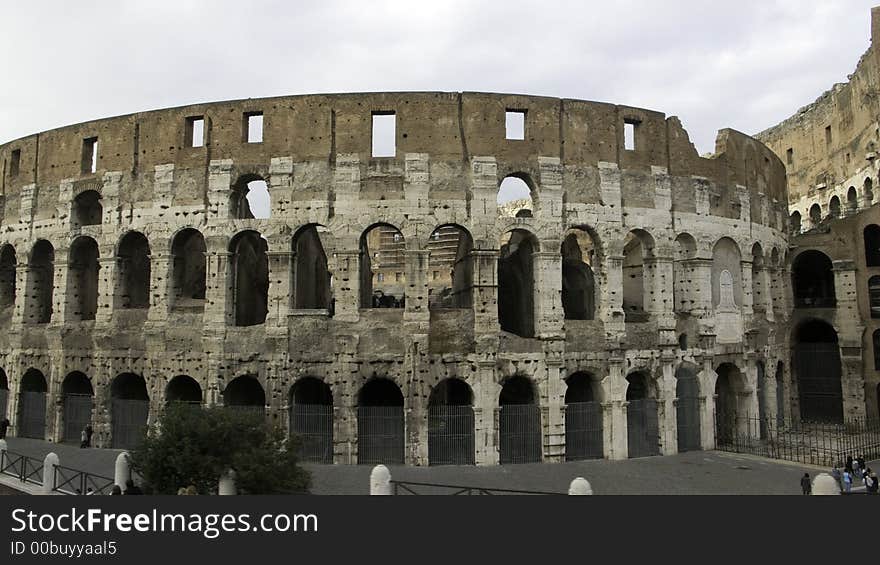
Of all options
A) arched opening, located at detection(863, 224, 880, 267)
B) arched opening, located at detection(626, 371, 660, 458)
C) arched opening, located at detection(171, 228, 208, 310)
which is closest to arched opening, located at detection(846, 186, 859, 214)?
arched opening, located at detection(863, 224, 880, 267)

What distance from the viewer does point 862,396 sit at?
902 inches

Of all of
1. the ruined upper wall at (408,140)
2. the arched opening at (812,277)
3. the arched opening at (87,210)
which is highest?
the ruined upper wall at (408,140)

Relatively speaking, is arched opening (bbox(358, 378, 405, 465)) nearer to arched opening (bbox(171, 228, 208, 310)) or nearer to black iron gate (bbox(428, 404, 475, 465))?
black iron gate (bbox(428, 404, 475, 465))

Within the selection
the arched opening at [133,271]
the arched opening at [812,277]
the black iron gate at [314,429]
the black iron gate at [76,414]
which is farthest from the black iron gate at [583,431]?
the black iron gate at [76,414]

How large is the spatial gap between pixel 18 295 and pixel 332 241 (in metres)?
12.6

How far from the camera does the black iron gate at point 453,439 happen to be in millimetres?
16312

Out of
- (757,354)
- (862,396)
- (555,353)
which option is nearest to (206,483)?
(555,353)

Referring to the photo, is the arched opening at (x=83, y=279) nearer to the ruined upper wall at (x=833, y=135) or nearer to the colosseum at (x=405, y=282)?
the colosseum at (x=405, y=282)

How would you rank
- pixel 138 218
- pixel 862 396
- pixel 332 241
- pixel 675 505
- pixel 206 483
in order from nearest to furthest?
pixel 675 505 < pixel 206 483 < pixel 332 241 < pixel 138 218 < pixel 862 396

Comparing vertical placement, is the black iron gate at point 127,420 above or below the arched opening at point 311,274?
below

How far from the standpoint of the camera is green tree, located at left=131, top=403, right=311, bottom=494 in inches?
420

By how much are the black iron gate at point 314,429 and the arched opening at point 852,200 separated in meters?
25.2

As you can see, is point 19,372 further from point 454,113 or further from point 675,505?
point 675,505

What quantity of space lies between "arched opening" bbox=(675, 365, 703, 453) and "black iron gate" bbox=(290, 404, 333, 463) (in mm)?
10809
